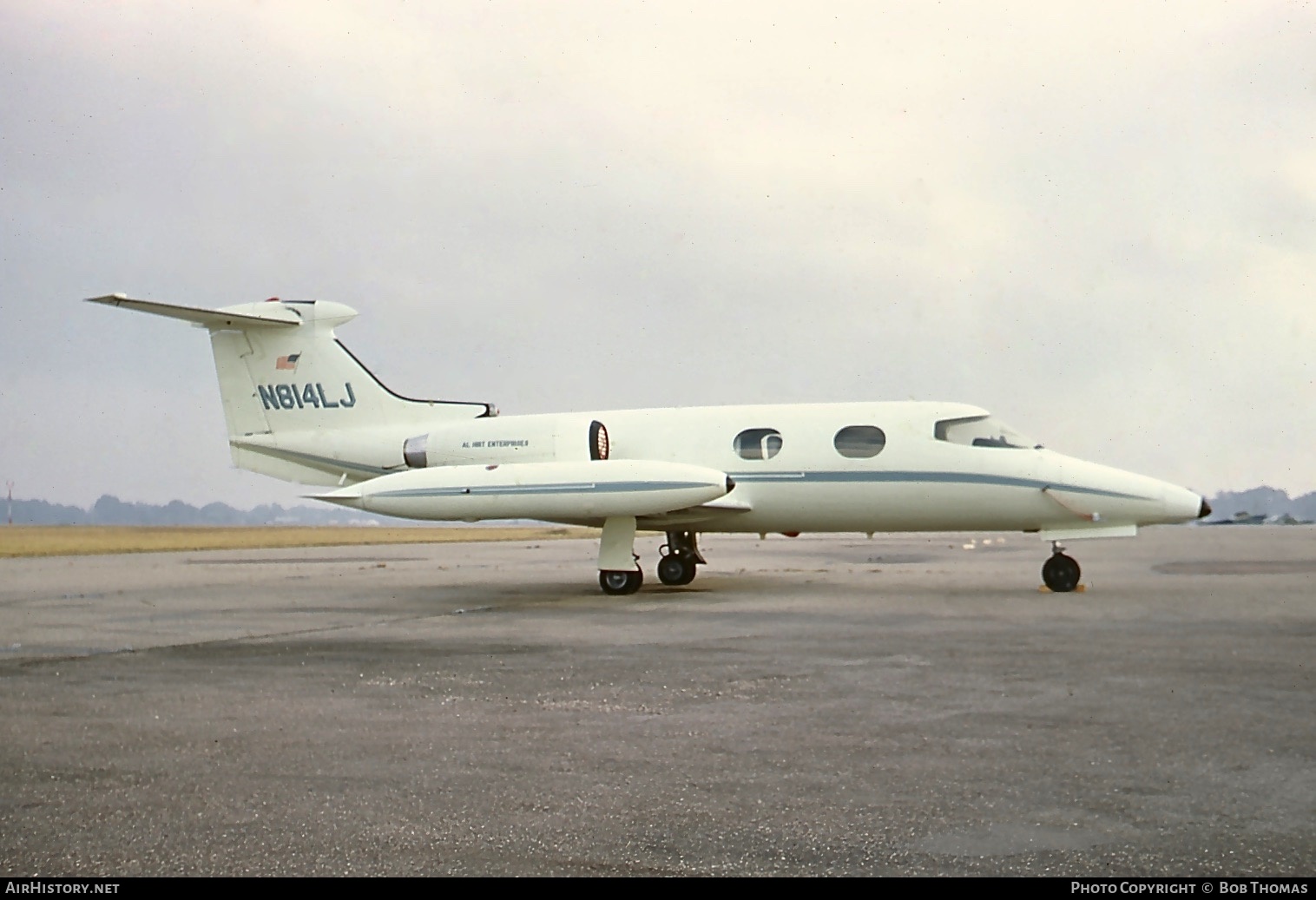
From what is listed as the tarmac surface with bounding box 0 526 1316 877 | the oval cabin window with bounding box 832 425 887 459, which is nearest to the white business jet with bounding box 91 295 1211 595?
the oval cabin window with bounding box 832 425 887 459

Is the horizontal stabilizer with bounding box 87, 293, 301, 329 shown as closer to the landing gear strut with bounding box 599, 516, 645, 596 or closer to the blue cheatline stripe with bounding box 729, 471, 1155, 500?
the landing gear strut with bounding box 599, 516, 645, 596

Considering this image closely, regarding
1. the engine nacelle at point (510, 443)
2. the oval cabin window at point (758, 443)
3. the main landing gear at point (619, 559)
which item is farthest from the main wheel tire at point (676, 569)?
the oval cabin window at point (758, 443)

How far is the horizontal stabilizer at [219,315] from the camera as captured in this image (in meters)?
19.9

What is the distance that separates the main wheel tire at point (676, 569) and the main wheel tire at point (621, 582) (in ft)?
6.72

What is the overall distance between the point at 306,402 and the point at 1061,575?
45.5 ft

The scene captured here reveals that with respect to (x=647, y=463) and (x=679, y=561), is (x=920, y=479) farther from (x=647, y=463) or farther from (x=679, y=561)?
(x=679, y=561)

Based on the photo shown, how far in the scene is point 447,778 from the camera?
5922mm

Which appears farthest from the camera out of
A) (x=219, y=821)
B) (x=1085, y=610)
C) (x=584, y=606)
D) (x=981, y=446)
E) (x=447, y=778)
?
(x=981, y=446)

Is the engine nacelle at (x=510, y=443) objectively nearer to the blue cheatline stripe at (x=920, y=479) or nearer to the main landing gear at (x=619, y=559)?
the main landing gear at (x=619, y=559)

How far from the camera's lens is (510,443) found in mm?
20625

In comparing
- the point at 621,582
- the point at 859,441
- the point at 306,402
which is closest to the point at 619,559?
the point at 621,582

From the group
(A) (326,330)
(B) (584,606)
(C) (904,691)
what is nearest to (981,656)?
(C) (904,691)

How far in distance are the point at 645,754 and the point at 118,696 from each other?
15.1ft
